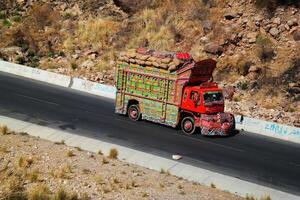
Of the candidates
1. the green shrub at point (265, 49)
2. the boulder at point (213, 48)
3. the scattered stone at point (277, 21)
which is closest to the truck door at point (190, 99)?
the green shrub at point (265, 49)

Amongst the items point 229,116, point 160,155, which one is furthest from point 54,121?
point 229,116

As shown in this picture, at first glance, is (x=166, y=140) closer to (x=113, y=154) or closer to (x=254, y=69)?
(x=113, y=154)

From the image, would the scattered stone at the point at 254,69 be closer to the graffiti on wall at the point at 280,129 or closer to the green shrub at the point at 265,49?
the green shrub at the point at 265,49

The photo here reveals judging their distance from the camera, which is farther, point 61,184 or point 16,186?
point 61,184

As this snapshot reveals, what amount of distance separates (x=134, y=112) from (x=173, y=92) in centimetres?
304

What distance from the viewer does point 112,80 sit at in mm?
35188

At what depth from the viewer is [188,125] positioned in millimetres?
23750

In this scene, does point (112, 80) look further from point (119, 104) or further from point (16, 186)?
point (16, 186)

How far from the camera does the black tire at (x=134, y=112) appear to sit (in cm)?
2545

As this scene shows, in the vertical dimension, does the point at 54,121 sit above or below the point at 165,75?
below

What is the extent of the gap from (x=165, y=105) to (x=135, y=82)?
7.62ft

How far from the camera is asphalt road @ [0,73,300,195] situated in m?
19.2

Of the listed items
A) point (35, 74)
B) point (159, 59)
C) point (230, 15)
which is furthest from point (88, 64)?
point (159, 59)

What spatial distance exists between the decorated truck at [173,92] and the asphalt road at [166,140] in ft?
2.14
